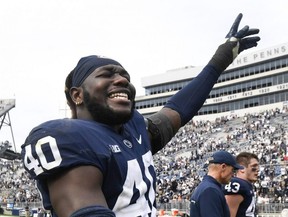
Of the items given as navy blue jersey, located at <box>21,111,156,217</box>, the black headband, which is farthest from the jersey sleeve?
the black headband

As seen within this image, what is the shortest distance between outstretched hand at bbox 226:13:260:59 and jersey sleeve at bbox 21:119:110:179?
63.2 inches

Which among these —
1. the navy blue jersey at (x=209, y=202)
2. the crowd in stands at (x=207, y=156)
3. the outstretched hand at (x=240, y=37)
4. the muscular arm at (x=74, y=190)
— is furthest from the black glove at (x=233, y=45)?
the crowd in stands at (x=207, y=156)

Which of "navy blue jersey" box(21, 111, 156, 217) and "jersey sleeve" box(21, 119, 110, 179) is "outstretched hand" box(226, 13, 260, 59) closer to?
"navy blue jersey" box(21, 111, 156, 217)

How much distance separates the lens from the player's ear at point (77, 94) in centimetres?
225

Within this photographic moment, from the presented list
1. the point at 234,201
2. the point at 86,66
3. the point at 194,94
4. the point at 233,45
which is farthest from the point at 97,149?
the point at 234,201

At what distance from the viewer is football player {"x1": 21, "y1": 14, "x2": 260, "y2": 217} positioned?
1811 mm

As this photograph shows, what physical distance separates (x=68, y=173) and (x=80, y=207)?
0.12 m

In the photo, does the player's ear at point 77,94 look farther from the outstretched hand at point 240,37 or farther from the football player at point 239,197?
the football player at point 239,197

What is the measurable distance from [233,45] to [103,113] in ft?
4.43

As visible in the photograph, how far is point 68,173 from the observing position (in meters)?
1.81

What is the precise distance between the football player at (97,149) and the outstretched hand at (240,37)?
0.80 meters

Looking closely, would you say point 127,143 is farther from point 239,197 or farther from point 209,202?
point 239,197

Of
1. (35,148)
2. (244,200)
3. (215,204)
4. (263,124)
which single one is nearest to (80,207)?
(35,148)

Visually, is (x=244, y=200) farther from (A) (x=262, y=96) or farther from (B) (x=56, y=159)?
(A) (x=262, y=96)
